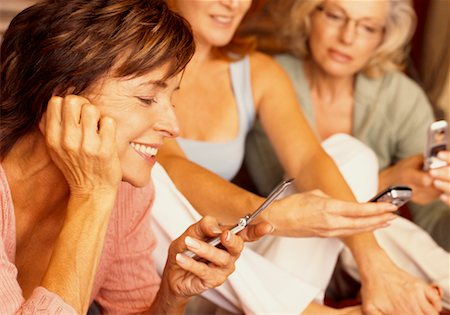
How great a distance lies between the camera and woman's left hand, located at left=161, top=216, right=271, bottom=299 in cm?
120

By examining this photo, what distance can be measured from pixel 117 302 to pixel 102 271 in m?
0.09

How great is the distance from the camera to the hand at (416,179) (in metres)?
1.95

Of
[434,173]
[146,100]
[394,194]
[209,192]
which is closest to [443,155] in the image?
[434,173]

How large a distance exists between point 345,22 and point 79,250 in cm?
127

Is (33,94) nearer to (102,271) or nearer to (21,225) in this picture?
(21,225)

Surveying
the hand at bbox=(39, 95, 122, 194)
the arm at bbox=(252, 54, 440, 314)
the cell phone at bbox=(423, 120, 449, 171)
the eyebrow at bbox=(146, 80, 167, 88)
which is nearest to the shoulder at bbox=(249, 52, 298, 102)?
the arm at bbox=(252, 54, 440, 314)

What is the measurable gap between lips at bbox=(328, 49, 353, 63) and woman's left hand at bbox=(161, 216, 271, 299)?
1.03 meters

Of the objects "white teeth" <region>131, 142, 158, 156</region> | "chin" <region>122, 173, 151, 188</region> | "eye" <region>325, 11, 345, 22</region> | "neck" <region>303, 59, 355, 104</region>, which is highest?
"white teeth" <region>131, 142, 158, 156</region>

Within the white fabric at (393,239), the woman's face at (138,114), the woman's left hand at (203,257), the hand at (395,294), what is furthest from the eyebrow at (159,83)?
the white fabric at (393,239)

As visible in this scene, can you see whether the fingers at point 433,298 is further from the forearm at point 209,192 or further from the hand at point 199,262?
the hand at point 199,262

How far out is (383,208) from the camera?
4.99 feet

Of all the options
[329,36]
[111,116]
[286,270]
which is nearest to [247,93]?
[329,36]

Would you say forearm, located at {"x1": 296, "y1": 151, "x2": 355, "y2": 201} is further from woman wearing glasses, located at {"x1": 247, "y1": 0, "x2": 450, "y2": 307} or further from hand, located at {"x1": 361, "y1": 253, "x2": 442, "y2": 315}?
woman wearing glasses, located at {"x1": 247, "y1": 0, "x2": 450, "y2": 307}

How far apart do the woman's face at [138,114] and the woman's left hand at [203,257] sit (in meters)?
0.13
